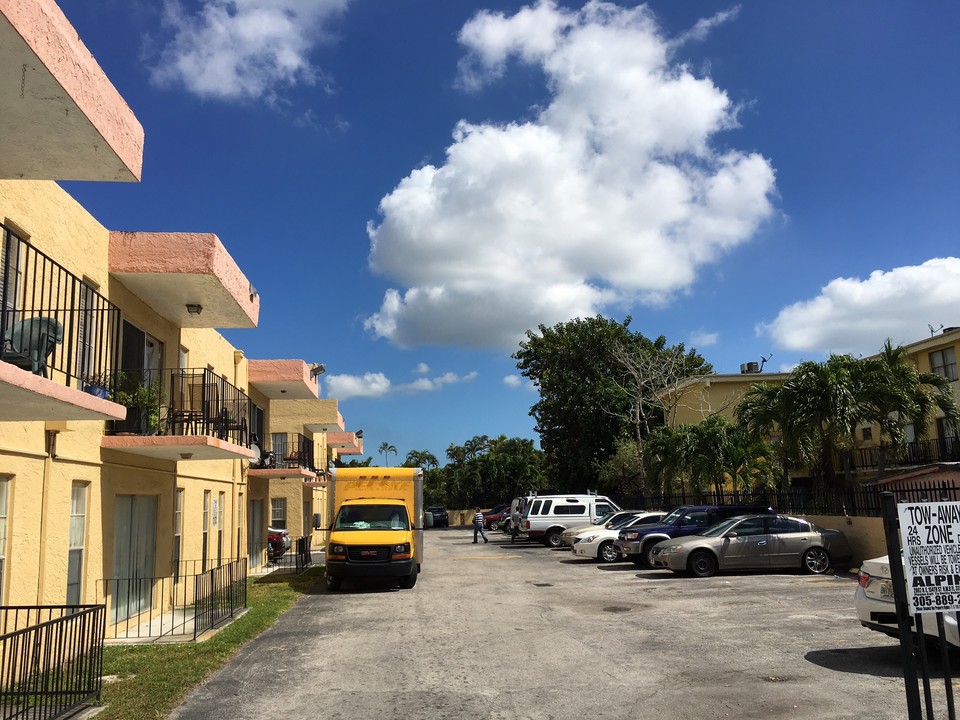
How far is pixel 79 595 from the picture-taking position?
11078 millimetres

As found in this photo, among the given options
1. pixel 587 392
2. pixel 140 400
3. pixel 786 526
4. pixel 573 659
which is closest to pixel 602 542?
pixel 786 526

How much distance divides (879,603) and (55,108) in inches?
361

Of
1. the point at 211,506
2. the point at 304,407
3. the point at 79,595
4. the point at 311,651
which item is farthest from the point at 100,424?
the point at 304,407

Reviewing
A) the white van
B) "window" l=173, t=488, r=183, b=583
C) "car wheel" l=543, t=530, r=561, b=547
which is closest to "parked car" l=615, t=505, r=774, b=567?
"car wheel" l=543, t=530, r=561, b=547

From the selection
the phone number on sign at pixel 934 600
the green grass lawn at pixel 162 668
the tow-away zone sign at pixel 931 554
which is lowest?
the green grass lawn at pixel 162 668

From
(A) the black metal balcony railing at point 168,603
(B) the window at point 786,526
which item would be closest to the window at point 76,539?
(A) the black metal balcony railing at point 168,603

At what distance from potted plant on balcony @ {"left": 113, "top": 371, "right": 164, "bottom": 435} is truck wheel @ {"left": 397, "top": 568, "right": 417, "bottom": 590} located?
6977mm

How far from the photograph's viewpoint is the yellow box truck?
17141 millimetres

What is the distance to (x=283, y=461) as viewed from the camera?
92.4ft

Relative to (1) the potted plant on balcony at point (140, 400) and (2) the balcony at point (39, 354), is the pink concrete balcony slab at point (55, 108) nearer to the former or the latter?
(2) the balcony at point (39, 354)

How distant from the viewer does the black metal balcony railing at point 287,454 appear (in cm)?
2441

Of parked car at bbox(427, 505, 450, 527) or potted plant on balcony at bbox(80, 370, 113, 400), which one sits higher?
potted plant on balcony at bbox(80, 370, 113, 400)

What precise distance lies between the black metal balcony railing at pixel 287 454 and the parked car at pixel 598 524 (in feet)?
32.3

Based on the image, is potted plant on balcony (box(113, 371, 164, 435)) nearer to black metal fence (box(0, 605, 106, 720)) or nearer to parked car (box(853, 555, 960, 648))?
black metal fence (box(0, 605, 106, 720))
